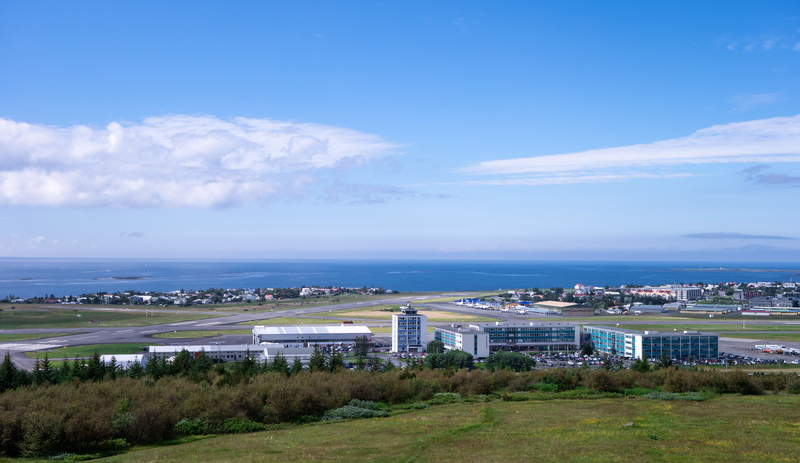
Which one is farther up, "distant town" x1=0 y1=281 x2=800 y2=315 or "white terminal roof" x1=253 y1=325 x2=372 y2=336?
"white terminal roof" x1=253 y1=325 x2=372 y2=336

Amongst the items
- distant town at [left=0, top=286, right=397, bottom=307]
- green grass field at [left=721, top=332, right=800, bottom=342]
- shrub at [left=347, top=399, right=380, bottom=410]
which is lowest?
distant town at [left=0, top=286, right=397, bottom=307]

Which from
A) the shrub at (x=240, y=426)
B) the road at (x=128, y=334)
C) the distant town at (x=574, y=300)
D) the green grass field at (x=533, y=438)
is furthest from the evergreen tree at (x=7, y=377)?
the distant town at (x=574, y=300)

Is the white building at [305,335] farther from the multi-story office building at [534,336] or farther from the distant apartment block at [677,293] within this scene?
the distant apartment block at [677,293]

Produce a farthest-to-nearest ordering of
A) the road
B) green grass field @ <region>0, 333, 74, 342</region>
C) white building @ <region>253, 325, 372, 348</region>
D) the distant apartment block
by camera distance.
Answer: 1. the distant apartment block
2. green grass field @ <region>0, 333, 74, 342</region>
3. white building @ <region>253, 325, 372, 348</region>
4. the road

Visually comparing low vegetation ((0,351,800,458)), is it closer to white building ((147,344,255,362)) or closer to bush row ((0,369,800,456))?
bush row ((0,369,800,456))

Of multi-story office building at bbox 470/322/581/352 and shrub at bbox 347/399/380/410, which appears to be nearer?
shrub at bbox 347/399/380/410

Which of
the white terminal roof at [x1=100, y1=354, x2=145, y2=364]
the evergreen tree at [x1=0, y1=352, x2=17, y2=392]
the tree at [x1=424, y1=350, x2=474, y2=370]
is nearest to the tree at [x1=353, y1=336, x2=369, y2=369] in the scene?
the tree at [x1=424, y1=350, x2=474, y2=370]

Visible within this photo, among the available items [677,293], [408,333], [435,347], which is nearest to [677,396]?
[435,347]

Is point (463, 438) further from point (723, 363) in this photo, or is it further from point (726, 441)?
point (723, 363)
